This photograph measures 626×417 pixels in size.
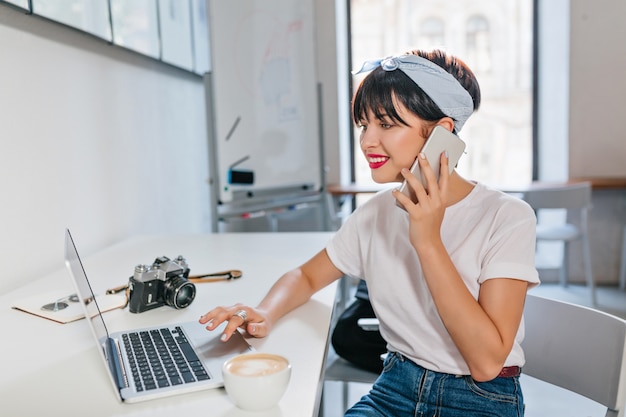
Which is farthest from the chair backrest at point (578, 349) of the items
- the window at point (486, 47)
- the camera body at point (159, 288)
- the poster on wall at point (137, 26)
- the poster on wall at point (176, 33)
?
the window at point (486, 47)

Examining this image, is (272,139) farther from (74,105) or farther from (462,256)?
(462,256)

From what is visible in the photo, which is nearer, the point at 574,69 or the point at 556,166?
the point at 574,69

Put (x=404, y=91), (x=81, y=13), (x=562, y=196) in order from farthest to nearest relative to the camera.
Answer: (x=562, y=196)
(x=81, y=13)
(x=404, y=91)

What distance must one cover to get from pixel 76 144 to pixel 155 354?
3.56ft

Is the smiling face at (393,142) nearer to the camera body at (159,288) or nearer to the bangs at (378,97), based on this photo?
the bangs at (378,97)

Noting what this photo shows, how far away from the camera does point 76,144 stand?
5.70 feet

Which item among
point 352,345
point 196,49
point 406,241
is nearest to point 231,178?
point 196,49

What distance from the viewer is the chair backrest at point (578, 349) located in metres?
0.97

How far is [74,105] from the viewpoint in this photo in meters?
1.73

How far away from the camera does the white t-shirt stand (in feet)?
3.22

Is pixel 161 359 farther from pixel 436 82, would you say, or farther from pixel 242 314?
pixel 436 82

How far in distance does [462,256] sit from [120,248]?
4.02ft

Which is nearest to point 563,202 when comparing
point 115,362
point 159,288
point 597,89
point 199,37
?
point 597,89

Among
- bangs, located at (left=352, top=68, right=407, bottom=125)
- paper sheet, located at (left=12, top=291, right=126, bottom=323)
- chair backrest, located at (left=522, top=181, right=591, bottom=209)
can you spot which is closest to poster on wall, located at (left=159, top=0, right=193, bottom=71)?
paper sheet, located at (left=12, top=291, right=126, bottom=323)
